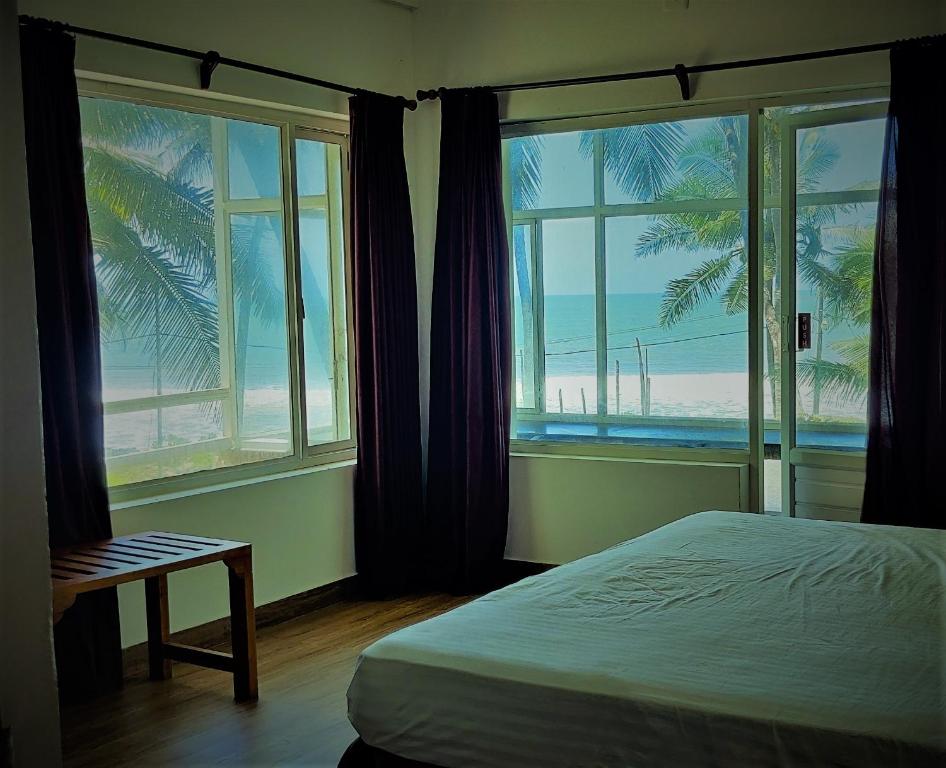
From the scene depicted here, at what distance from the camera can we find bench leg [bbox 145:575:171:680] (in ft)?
12.5

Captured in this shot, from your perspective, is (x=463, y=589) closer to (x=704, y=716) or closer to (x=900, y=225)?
(x=900, y=225)

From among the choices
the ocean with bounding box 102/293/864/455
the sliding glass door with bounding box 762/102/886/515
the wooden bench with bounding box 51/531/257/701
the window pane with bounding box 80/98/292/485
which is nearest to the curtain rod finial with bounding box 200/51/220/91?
the window pane with bounding box 80/98/292/485

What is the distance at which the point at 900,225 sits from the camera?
4094 mm

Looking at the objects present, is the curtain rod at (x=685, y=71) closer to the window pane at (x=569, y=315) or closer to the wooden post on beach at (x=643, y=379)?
the window pane at (x=569, y=315)

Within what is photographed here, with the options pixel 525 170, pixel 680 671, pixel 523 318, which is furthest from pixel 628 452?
pixel 680 671

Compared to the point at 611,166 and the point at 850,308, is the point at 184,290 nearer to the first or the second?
the point at 611,166

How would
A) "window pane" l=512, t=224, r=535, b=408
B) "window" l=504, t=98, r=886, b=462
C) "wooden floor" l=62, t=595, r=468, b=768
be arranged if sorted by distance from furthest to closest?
"window pane" l=512, t=224, r=535, b=408, "window" l=504, t=98, r=886, b=462, "wooden floor" l=62, t=595, r=468, b=768

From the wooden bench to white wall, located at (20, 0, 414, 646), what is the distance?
0.15m

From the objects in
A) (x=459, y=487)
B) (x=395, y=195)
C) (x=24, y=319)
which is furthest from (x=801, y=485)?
(x=24, y=319)

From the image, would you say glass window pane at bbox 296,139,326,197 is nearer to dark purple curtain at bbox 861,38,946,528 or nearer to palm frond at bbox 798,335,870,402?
palm frond at bbox 798,335,870,402

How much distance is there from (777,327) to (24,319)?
3.86 meters

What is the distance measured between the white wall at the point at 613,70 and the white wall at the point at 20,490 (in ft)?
12.2

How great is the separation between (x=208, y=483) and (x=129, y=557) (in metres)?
0.95

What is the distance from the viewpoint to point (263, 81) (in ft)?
14.6
